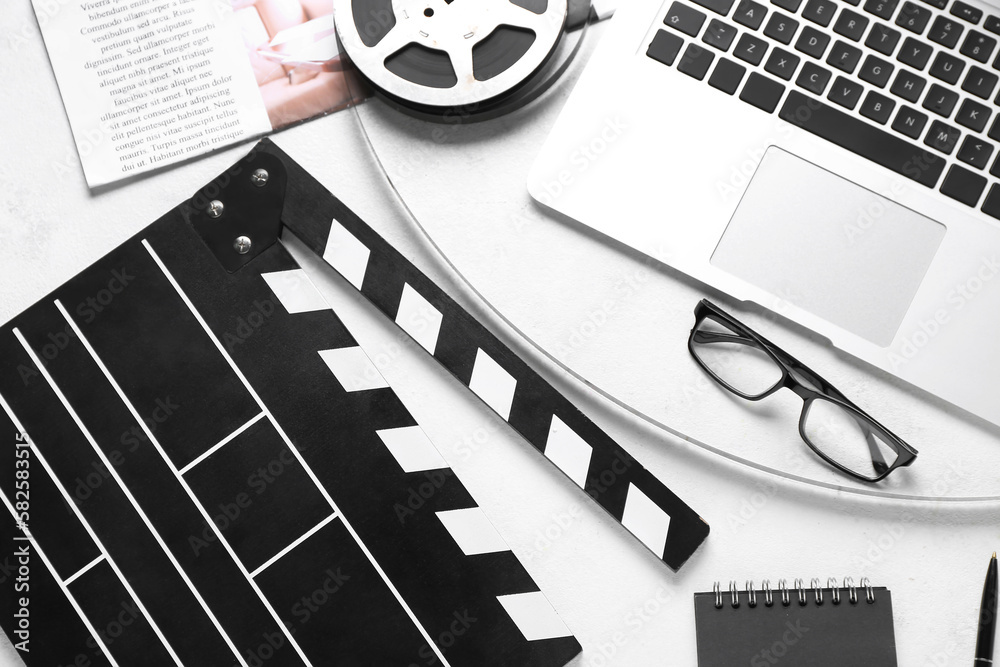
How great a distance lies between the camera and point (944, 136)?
23.4 inches

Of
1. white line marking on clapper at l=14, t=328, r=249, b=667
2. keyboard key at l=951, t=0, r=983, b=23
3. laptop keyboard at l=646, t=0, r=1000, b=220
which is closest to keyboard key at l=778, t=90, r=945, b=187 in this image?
laptop keyboard at l=646, t=0, r=1000, b=220

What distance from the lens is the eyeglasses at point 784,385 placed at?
0.62 meters

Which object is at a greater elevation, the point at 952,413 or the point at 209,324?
the point at 952,413

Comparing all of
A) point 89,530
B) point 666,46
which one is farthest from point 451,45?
point 89,530

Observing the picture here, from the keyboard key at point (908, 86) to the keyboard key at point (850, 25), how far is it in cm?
4

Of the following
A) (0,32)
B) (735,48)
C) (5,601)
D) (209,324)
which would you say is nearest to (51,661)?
(5,601)

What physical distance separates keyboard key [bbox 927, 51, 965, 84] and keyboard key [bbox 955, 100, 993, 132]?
0.07 ft

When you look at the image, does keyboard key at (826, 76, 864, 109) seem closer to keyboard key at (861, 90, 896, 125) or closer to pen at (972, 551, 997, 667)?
keyboard key at (861, 90, 896, 125)

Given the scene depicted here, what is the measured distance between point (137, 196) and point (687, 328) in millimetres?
510

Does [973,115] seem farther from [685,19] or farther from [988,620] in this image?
[988,620]

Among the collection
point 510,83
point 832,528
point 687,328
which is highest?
point 510,83

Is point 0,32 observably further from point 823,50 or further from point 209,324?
point 823,50

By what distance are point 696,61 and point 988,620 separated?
0.50m

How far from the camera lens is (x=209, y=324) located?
688 millimetres
